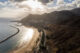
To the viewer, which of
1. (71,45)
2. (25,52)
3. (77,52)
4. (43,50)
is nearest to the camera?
(77,52)

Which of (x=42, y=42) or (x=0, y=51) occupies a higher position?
(x=42, y=42)

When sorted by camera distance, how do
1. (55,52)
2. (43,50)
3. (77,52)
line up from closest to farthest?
(77,52)
(43,50)
(55,52)

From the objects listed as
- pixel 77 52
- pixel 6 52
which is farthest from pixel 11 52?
pixel 77 52

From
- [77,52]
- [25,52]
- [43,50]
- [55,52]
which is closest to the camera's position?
[77,52]

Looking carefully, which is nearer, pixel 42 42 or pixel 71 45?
pixel 42 42

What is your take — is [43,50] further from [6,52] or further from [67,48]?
[6,52]

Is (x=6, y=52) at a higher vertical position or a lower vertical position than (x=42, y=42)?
lower

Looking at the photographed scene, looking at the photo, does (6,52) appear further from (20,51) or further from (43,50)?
(43,50)

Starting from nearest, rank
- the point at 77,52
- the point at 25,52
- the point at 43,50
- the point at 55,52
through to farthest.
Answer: the point at 77,52, the point at 43,50, the point at 55,52, the point at 25,52

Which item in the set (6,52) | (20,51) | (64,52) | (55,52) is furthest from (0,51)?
(64,52)
